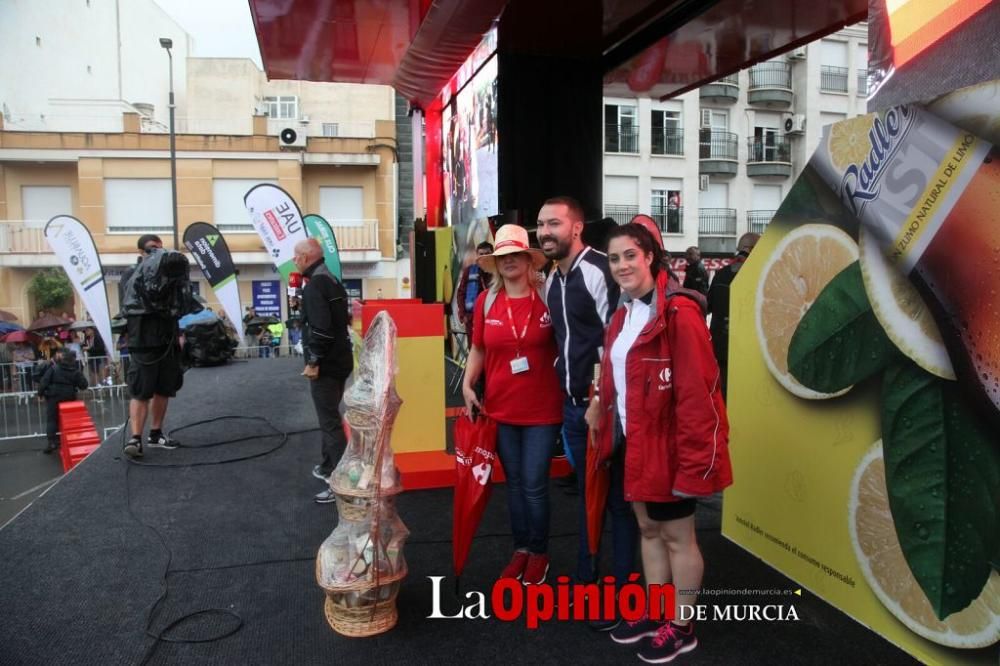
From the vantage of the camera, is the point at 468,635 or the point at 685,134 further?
the point at 685,134

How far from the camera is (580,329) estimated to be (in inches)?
121

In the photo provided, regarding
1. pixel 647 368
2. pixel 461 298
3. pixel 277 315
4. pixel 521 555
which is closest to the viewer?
pixel 647 368

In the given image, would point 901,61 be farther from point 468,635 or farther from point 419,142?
point 419,142

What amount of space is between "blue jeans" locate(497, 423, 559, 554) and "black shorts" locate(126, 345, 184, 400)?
142 inches

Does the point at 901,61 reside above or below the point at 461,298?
above

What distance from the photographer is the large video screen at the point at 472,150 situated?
6.09m

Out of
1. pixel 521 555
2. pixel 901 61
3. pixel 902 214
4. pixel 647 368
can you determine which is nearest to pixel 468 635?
pixel 521 555

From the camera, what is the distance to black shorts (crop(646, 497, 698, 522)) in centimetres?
260

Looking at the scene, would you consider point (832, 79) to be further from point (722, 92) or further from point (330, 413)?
point (330, 413)

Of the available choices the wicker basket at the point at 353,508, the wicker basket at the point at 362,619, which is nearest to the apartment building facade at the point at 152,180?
the wicker basket at the point at 353,508

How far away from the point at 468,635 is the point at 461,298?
17.0 ft

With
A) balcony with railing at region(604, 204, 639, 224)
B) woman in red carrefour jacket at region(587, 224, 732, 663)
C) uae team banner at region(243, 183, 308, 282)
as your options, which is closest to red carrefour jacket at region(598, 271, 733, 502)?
woman in red carrefour jacket at region(587, 224, 732, 663)

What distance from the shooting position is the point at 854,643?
9.20 feet

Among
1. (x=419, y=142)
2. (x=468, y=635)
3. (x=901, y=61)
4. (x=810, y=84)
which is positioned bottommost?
(x=468, y=635)
